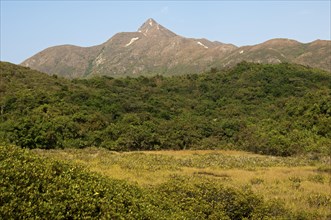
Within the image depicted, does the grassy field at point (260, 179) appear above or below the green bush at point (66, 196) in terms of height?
below

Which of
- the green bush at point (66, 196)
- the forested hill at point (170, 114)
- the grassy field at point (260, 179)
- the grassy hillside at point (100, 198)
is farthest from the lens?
the forested hill at point (170, 114)

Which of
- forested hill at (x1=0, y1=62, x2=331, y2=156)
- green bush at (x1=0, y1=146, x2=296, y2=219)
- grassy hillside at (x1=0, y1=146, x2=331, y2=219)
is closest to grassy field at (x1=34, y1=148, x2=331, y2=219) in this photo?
grassy hillside at (x1=0, y1=146, x2=331, y2=219)

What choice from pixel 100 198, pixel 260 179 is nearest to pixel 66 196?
pixel 100 198

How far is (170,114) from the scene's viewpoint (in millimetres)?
62438

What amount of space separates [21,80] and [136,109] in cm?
2135

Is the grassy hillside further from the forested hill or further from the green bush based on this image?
the forested hill

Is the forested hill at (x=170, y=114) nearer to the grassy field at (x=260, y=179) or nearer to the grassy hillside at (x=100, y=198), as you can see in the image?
the grassy field at (x=260, y=179)

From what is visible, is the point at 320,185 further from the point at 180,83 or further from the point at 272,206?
the point at 180,83

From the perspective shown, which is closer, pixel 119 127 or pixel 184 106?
pixel 119 127

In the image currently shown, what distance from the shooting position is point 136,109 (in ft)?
200

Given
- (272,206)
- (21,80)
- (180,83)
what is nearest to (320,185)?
(272,206)

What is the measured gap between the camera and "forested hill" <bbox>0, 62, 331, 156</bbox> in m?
45.1

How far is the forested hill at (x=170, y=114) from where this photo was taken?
1775 inches

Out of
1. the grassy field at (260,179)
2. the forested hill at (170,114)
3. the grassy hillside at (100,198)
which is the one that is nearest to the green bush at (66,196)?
the grassy hillside at (100,198)
